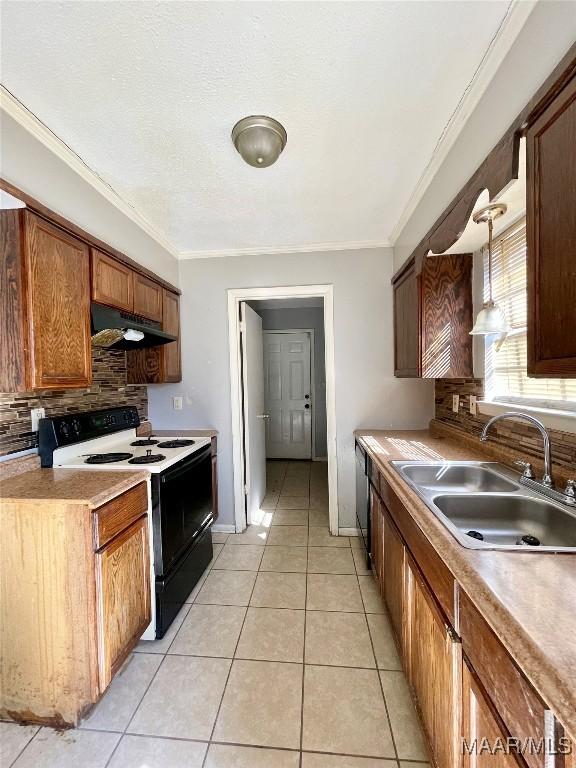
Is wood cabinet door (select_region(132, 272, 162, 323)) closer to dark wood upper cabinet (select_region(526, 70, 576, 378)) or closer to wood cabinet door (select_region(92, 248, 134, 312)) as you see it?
wood cabinet door (select_region(92, 248, 134, 312))

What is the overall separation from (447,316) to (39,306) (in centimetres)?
213

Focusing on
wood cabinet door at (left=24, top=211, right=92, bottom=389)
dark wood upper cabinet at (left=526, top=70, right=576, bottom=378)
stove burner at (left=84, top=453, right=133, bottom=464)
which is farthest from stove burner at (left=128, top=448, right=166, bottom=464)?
dark wood upper cabinet at (left=526, top=70, right=576, bottom=378)

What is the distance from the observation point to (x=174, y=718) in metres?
1.27

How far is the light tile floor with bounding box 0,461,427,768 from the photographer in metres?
1.15

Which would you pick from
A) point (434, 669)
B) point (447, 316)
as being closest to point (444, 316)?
point (447, 316)

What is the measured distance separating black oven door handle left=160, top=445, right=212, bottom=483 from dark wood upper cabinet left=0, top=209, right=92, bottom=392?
655 mm

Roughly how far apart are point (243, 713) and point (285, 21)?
250cm

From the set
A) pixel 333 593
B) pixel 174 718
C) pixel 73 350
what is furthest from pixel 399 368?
pixel 174 718

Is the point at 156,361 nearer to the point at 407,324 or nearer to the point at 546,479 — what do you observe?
the point at 407,324

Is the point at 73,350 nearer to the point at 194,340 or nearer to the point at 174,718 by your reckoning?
the point at 194,340

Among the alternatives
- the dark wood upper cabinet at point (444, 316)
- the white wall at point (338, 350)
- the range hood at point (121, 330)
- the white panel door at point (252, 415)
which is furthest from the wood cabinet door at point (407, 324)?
the range hood at point (121, 330)

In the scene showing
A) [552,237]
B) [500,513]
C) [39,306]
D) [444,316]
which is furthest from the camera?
[444,316]

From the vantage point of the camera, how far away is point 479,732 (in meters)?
0.73

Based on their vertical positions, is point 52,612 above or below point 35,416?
below
